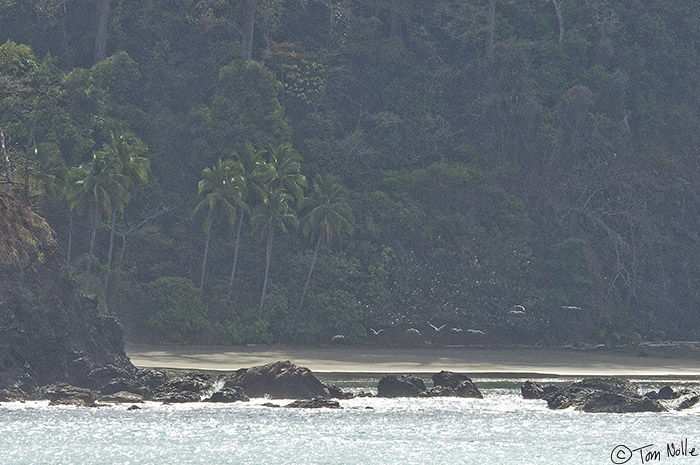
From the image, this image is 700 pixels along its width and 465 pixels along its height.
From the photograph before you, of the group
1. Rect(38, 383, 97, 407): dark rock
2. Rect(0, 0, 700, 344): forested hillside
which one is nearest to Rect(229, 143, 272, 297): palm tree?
Rect(0, 0, 700, 344): forested hillside

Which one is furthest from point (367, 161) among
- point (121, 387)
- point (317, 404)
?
point (317, 404)

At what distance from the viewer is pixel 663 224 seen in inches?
3324

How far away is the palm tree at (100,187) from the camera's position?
72.0 meters

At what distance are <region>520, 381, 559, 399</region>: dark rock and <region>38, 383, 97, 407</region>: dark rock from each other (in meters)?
18.0

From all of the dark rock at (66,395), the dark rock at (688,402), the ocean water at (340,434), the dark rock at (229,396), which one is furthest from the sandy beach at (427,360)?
the ocean water at (340,434)

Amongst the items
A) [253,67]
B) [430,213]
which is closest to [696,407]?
[430,213]

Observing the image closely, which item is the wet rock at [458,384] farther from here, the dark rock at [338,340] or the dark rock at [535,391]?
the dark rock at [338,340]

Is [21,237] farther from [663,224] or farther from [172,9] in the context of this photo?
[663,224]

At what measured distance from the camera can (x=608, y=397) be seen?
49.8 m

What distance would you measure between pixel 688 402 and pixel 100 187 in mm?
36380

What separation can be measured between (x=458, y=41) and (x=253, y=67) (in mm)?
16589

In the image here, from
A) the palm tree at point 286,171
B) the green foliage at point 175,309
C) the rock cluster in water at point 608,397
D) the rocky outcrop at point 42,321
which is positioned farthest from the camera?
the palm tree at point 286,171

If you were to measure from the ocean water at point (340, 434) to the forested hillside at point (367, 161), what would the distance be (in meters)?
25.8
